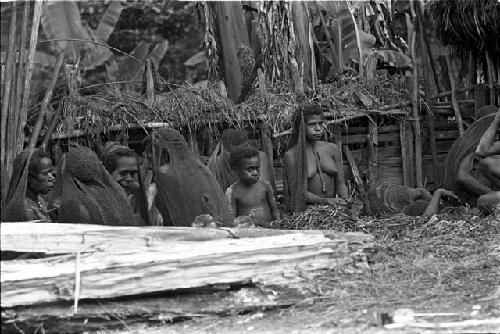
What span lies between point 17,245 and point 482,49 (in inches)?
294

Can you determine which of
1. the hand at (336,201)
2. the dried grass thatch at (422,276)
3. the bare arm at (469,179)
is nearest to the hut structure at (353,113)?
the hand at (336,201)

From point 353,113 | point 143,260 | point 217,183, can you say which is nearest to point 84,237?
point 143,260

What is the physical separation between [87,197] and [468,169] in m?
4.03

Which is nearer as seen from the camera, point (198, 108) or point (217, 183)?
point (217, 183)

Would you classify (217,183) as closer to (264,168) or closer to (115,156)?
(115,156)

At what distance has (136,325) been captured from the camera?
558 centimetres

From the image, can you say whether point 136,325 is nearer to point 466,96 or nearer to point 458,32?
point 458,32

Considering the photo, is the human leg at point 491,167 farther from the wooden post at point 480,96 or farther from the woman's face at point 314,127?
the wooden post at point 480,96

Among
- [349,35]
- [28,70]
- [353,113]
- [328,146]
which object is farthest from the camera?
[349,35]

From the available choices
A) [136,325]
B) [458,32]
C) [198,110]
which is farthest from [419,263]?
[458,32]

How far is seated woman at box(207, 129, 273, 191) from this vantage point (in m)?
9.34

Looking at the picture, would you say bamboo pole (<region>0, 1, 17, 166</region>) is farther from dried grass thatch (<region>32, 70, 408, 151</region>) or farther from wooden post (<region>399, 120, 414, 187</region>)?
wooden post (<region>399, 120, 414, 187</region>)

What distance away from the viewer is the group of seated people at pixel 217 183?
22.3ft

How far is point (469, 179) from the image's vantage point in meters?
9.09
